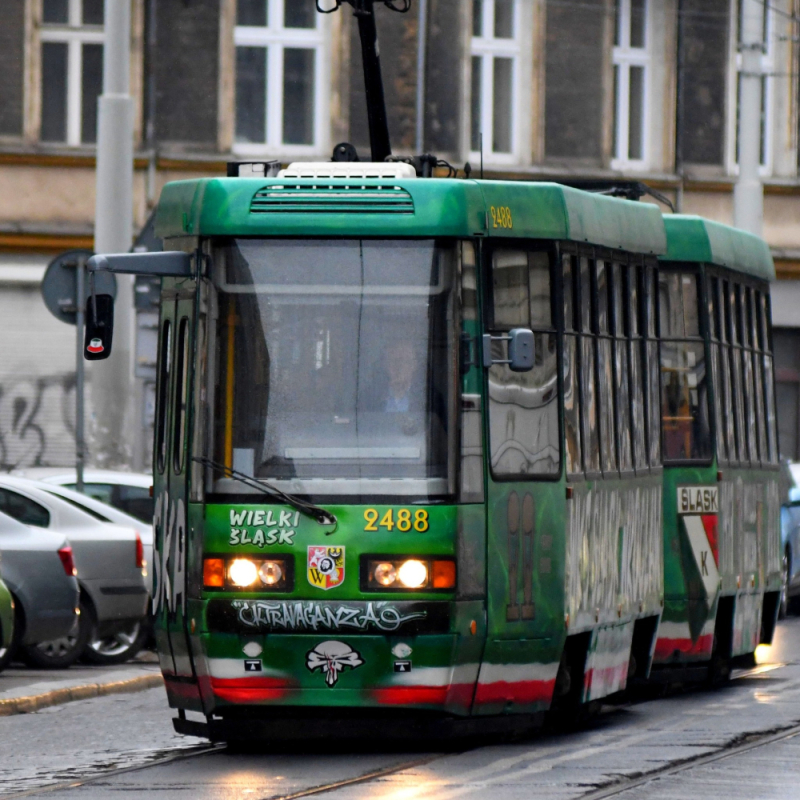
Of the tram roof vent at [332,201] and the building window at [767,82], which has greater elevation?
the building window at [767,82]

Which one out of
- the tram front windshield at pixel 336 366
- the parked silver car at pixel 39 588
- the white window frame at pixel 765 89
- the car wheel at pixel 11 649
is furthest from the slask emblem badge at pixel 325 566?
the white window frame at pixel 765 89

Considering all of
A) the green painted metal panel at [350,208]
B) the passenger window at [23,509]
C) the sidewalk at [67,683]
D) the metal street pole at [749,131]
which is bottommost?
the sidewalk at [67,683]

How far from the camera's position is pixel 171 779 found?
32.7 ft

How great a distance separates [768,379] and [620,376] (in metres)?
4.31

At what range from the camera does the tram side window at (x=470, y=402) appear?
34.2 feet

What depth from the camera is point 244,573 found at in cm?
1031

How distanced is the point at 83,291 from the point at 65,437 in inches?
426

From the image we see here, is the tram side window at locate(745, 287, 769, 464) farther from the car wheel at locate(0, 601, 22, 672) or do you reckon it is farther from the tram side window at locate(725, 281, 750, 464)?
the car wheel at locate(0, 601, 22, 672)

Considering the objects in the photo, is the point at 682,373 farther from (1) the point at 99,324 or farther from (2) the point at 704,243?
(1) the point at 99,324

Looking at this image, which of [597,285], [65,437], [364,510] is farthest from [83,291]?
[65,437]

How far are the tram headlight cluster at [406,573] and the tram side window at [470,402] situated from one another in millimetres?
323

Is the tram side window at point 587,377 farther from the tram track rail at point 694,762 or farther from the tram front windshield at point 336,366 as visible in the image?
the tram track rail at point 694,762

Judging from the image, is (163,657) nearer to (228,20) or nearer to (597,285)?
(597,285)

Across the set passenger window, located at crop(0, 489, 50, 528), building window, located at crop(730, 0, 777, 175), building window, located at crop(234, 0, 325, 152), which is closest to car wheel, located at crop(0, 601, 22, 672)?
passenger window, located at crop(0, 489, 50, 528)
